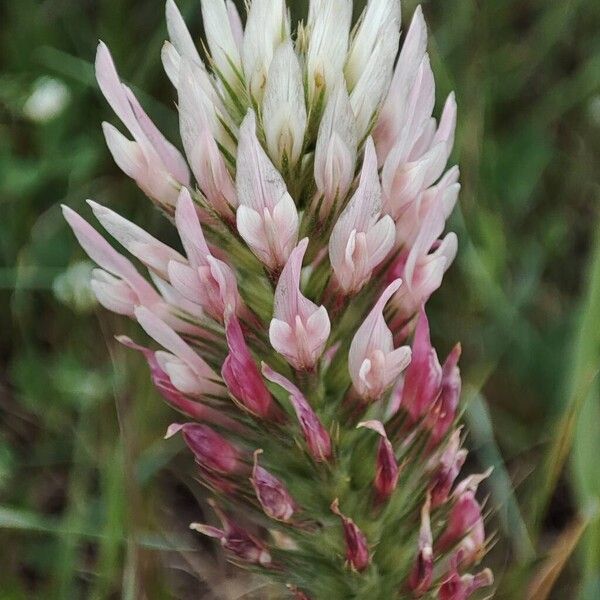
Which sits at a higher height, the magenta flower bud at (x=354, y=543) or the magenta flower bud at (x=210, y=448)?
the magenta flower bud at (x=210, y=448)

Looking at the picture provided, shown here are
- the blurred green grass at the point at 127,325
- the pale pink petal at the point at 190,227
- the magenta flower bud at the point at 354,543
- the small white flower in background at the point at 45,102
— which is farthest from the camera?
the small white flower in background at the point at 45,102

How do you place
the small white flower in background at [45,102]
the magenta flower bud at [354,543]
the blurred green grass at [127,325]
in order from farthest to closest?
the small white flower in background at [45,102], the blurred green grass at [127,325], the magenta flower bud at [354,543]

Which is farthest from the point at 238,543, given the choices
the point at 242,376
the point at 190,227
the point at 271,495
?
the point at 190,227

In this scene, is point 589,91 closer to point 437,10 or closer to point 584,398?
point 437,10

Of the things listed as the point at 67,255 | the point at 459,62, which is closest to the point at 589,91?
the point at 459,62

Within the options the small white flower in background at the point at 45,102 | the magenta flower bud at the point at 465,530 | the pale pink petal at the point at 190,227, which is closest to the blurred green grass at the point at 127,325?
the small white flower in background at the point at 45,102

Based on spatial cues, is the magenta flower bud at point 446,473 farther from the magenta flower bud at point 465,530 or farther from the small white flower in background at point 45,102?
the small white flower in background at point 45,102

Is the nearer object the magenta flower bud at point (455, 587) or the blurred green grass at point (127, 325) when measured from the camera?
the magenta flower bud at point (455, 587)

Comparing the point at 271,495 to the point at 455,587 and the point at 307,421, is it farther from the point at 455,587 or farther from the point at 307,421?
the point at 455,587

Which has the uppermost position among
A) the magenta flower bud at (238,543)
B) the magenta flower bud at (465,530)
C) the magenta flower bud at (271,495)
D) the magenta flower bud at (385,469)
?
the magenta flower bud at (385,469)
